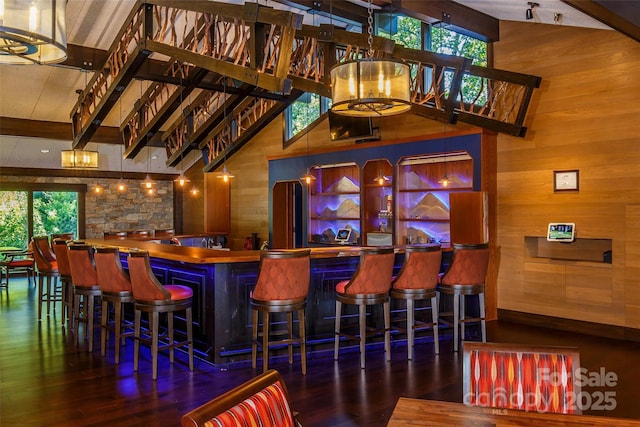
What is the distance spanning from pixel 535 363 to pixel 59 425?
3.10m

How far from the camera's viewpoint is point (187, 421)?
1.35 m

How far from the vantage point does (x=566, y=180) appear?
245 inches

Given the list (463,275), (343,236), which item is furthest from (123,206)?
(463,275)

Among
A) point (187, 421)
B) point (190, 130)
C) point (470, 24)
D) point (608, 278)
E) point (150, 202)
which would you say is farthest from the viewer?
point (150, 202)

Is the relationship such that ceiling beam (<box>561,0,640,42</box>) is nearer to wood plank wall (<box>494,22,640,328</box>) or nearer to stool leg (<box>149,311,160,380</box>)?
wood plank wall (<box>494,22,640,328</box>)

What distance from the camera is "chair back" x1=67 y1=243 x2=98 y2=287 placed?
5.39 meters

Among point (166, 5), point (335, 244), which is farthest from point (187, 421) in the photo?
point (335, 244)

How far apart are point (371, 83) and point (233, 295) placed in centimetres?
250

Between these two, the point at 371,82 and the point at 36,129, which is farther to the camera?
the point at 36,129

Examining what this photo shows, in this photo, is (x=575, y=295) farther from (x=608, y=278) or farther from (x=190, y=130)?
(x=190, y=130)

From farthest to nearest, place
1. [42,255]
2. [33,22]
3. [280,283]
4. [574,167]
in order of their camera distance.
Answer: [42,255] < [574,167] < [280,283] < [33,22]

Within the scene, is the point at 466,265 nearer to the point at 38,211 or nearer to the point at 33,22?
the point at 33,22

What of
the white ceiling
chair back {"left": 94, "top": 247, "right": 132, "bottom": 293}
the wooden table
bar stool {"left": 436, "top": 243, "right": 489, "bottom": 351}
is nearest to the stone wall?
the white ceiling

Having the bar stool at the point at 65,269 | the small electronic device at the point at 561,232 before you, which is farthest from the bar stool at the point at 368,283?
the bar stool at the point at 65,269
